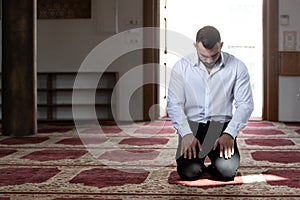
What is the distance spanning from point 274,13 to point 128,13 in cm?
229

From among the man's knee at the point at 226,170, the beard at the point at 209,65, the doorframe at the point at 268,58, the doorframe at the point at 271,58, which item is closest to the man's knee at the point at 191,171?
the man's knee at the point at 226,170

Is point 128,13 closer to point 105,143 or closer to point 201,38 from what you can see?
point 105,143

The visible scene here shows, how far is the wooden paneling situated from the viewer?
26.8 ft

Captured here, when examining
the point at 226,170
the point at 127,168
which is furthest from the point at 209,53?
the point at 127,168

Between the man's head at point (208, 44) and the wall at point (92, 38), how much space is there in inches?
205

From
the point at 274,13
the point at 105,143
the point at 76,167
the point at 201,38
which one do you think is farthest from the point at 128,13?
the point at 201,38

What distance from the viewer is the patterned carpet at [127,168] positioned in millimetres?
2969

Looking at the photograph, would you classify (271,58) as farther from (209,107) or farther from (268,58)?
(209,107)

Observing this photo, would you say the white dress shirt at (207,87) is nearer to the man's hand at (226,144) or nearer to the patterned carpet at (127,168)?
the man's hand at (226,144)

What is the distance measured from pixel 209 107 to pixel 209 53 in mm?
384

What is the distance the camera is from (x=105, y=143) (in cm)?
551

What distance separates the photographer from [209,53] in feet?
10.2

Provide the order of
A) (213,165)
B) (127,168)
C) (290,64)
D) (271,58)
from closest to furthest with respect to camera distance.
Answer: (213,165), (127,168), (290,64), (271,58)

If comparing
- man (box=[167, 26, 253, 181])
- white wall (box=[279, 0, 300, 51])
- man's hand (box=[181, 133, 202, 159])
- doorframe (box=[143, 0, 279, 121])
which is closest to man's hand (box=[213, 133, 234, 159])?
man (box=[167, 26, 253, 181])
